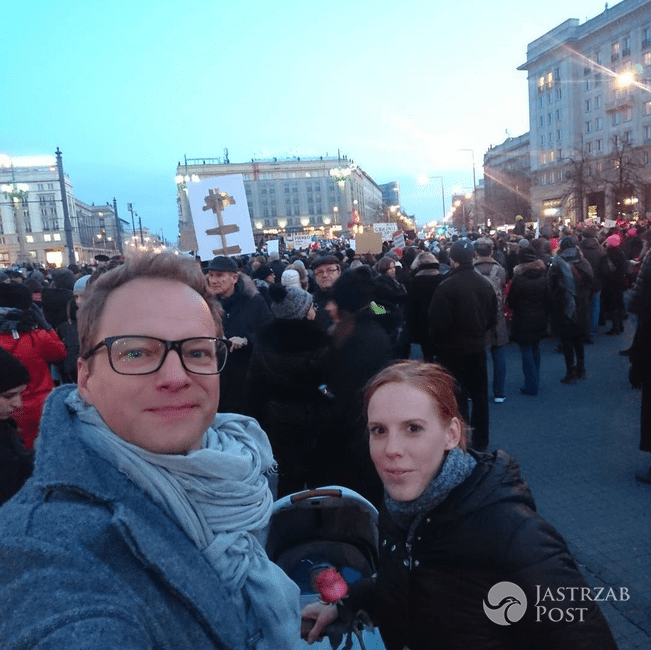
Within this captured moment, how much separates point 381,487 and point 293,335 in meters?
1.24

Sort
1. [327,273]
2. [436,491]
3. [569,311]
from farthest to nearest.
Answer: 1. [569,311]
2. [327,273]
3. [436,491]

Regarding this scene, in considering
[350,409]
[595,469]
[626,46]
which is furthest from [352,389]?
[626,46]

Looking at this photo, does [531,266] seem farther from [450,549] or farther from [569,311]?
[450,549]

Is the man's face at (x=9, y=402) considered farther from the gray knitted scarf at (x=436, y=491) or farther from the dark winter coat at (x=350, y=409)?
the gray knitted scarf at (x=436, y=491)

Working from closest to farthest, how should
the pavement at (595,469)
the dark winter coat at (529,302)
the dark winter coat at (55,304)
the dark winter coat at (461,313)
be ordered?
1. the pavement at (595,469)
2. the dark winter coat at (461,313)
3. the dark winter coat at (529,302)
4. the dark winter coat at (55,304)

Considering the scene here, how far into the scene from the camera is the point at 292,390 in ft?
12.5

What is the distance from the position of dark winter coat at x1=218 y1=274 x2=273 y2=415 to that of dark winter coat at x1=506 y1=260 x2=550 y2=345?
4.07 metres

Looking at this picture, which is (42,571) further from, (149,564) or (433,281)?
(433,281)

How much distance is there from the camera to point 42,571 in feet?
3.05

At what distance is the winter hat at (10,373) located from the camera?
2900 millimetres

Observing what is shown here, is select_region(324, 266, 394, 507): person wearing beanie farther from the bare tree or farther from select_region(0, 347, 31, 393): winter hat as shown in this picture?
the bare tree

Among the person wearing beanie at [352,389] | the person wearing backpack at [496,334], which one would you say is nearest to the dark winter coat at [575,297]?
the person wearing backpack at [496,334]

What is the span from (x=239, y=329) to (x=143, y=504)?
3.97m

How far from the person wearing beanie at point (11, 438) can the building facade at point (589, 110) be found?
46584 mm
